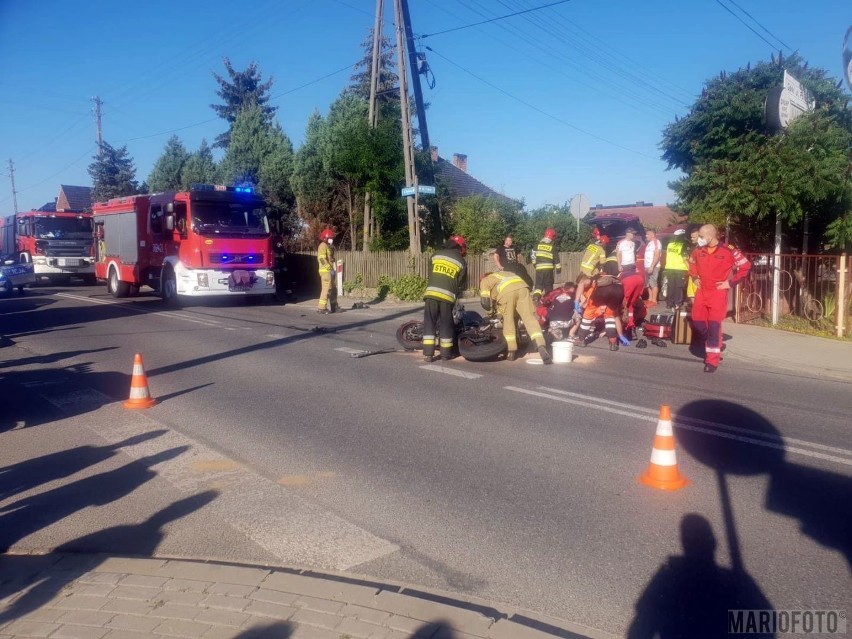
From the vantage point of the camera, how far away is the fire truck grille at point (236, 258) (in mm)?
19297

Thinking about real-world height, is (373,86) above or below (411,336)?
above

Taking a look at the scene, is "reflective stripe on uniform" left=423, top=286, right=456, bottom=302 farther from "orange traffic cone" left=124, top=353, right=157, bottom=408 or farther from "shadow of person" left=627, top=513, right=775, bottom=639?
"shadow of person" left=627, top=513, right=775, bottom=639

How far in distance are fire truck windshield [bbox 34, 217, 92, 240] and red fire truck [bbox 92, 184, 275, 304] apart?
10.2 meters

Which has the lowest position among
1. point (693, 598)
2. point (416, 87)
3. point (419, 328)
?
point (693, 598)

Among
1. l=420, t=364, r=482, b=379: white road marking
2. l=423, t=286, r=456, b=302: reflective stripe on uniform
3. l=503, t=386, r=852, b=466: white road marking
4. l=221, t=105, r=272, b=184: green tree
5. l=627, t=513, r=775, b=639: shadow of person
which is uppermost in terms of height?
l=221, t=105, r=272, b=184: green tree

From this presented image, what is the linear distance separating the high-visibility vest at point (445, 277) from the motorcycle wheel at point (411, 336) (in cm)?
137

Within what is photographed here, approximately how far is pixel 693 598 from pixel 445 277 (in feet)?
21.9

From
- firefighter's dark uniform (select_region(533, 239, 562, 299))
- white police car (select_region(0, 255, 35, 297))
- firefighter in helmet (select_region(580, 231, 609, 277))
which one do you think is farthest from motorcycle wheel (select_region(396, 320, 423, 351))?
white police car (select_region(0, 255, 35, 297))

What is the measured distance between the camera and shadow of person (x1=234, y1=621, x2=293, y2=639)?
11.7 ft

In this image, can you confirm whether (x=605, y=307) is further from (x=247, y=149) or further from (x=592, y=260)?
(x=247, y=149)

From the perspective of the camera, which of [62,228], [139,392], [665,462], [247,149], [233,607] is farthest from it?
[247,149]

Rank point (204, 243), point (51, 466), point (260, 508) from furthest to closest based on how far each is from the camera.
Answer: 1. point (204, 243)
2. point (51, 466)
3. point (260, 508)

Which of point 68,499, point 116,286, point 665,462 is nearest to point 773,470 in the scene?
point 665,462

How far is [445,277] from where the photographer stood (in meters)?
10.2
